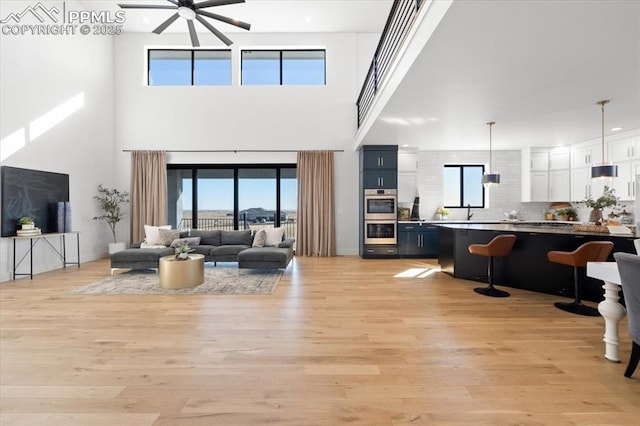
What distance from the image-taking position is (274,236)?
19.5ft

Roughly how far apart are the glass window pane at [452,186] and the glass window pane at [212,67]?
20.7 feet

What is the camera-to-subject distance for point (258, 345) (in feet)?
8.34

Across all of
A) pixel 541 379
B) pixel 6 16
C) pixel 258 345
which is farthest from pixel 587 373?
pixel 6 16

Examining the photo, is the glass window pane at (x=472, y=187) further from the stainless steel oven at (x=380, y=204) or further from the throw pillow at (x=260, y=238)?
the throw pillow at (x=260, y=238)

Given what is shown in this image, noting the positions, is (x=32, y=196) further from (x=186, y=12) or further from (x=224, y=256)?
(x=186, y=12)

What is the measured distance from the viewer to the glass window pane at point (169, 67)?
25.4 ft

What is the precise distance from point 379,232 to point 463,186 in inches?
109

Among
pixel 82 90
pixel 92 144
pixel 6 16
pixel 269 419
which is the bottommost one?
pixel 269 419

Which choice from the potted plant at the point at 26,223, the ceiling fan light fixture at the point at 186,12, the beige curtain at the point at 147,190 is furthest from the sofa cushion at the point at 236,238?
the ceiling fan light fixture at the point at 186,12

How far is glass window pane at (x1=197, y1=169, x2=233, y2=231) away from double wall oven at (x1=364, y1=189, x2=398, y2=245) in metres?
3.60

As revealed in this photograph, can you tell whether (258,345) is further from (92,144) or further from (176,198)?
(92,144)

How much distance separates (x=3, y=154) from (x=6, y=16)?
2.31 meters

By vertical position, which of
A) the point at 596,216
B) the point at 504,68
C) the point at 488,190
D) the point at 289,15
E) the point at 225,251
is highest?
the point at 289,15

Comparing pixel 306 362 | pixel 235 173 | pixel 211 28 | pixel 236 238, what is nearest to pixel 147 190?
pixel 235 173
